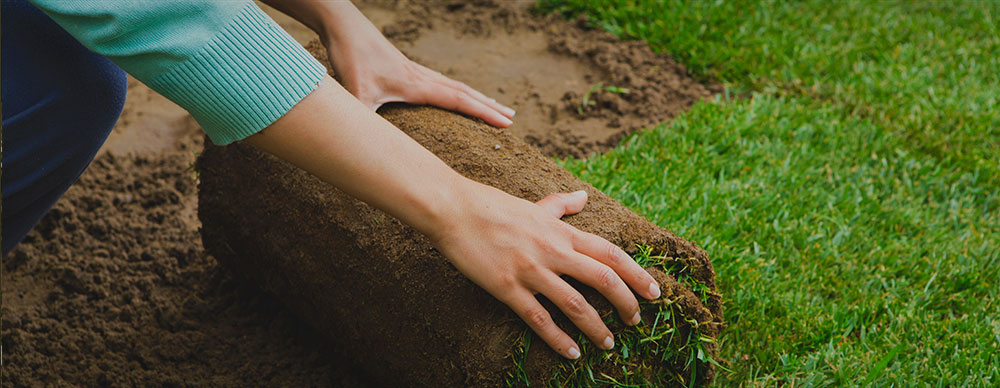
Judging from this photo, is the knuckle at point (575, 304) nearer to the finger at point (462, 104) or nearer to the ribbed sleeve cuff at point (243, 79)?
the ribbed sleeve cuff at point (243, 79)

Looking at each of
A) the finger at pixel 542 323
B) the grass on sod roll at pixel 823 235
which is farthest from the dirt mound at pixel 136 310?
the grass on sod roll at pixel 823 235

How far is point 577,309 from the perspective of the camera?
65.8 inches

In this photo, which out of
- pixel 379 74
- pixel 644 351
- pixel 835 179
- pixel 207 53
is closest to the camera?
pixel 207 53

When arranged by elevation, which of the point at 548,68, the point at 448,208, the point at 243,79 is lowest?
the point at 548,68

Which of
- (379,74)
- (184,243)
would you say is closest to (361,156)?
(379,74)

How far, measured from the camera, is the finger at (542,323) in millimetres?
1650

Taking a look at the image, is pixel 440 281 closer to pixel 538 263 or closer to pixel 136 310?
pixel 538 263

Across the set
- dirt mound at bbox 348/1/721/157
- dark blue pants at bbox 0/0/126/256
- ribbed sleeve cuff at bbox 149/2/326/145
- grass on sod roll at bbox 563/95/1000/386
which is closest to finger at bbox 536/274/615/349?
ribbed sleeve cuff at bbox 149/2/326/145

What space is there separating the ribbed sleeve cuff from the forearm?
0.10 feet

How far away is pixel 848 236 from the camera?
2.99 metres

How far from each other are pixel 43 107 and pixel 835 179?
9.48 feet

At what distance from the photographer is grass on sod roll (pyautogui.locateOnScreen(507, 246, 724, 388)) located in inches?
69.7

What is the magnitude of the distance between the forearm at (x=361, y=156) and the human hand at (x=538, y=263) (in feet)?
0.21

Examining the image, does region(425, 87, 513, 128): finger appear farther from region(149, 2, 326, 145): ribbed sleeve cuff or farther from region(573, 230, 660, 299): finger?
region(149, 2, 326, 145): ribbed sleeve cuff
